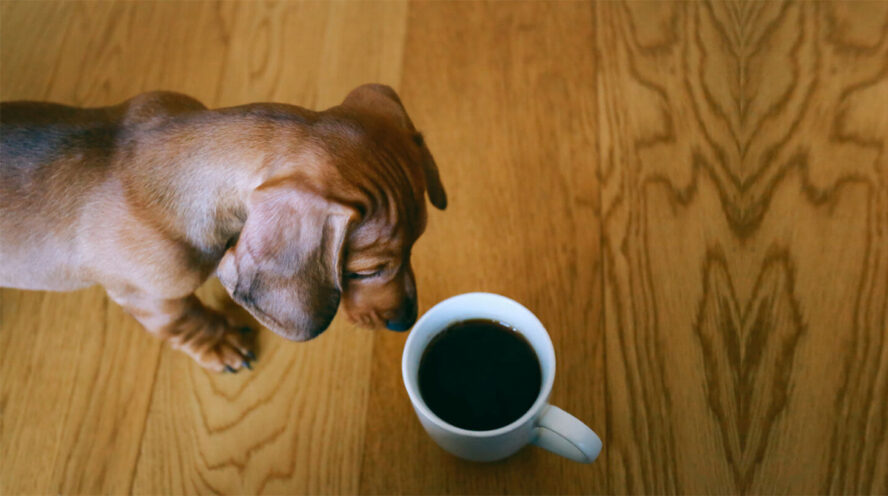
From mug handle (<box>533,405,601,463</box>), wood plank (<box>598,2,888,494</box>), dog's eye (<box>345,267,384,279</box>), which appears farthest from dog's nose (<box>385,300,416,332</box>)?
wood plank (<box>598,2,888,494</box>)

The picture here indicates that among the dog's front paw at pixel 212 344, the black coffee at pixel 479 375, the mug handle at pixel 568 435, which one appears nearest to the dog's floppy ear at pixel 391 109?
the black coffee at pixel 479 375

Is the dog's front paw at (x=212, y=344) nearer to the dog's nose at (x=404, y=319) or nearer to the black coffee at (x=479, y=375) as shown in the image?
the dog's nose at (x=404, y=319)

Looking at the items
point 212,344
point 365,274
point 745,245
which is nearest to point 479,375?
point 365,274

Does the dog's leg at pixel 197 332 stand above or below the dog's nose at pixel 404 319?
below

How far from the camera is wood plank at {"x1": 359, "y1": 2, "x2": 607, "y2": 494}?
4.52ft

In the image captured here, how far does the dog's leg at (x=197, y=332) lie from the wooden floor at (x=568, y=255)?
0.04m

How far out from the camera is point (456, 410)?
1.19 meters

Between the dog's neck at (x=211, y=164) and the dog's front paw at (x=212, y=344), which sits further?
the dog's front paw at (x=212, y=344)

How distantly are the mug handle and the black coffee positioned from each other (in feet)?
0.20

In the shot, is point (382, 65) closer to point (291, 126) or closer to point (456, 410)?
point (291, 126)

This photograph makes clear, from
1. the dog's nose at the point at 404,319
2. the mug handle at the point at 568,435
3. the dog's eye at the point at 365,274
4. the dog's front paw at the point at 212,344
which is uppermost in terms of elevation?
the dog's eye at the point at 365,274

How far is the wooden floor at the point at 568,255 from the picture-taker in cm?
139

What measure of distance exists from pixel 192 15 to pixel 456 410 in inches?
53.3

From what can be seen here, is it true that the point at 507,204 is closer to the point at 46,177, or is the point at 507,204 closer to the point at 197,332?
the point at 197,332
